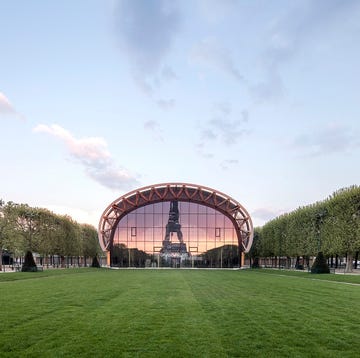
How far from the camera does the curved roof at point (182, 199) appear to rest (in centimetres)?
7562

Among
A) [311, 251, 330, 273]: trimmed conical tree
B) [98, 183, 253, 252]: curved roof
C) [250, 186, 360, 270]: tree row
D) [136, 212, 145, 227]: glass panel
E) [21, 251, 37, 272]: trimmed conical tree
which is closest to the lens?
[311, 251, 330, 273]: trimmed conical tree

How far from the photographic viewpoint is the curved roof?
75625mm

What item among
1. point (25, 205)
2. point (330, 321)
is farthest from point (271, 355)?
point (25, 205)

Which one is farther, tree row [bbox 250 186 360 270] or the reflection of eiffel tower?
the reflection of eiffel tower

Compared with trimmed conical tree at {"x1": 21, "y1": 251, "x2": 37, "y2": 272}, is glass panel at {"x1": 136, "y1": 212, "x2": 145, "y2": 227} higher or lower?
higher

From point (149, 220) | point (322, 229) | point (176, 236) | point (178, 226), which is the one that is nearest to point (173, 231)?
point (176, 236)

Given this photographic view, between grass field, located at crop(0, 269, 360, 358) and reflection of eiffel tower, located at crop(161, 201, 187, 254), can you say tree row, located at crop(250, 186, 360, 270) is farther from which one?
grass field, located at crop(0, 269, 360, 358)

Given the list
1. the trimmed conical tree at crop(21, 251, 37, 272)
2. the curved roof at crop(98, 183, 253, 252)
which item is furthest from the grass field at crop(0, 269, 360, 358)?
the curved roof at crop(98, 183, 253, 252)

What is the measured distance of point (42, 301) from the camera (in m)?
16.9

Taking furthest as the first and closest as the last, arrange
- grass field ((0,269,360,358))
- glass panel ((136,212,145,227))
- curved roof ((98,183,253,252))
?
glass panel ((136,212,145,227))
curved roof ((98,183,253,252))
grass field ((0,269,360,358))

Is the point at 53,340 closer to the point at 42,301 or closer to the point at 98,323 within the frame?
the point at 98,323

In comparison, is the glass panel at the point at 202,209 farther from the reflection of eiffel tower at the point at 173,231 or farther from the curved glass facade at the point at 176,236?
the reflection of eiffel tower at the point at 173,231

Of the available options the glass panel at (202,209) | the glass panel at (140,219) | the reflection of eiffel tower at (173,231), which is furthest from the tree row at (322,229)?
the glass panel at (140,219)

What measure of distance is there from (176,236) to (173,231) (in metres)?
1.09
